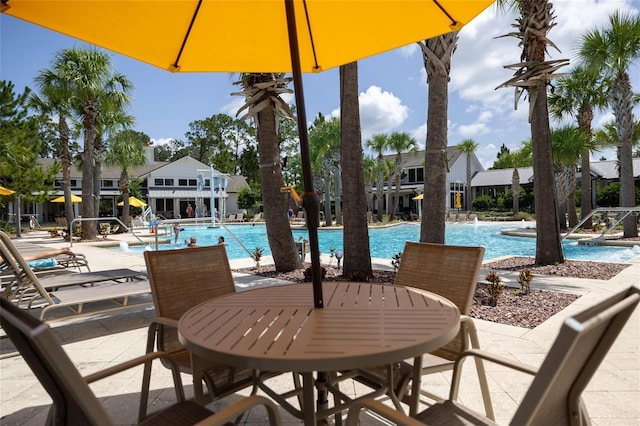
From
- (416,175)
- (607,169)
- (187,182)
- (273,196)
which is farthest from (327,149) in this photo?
(607,169)

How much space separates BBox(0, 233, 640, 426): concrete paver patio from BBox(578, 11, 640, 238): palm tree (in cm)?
1092

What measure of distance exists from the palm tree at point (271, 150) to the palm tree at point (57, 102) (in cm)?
1410

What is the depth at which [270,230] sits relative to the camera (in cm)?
757

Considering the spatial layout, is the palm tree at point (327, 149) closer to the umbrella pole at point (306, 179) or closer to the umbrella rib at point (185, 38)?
the umbrella rib at point (185, 38)

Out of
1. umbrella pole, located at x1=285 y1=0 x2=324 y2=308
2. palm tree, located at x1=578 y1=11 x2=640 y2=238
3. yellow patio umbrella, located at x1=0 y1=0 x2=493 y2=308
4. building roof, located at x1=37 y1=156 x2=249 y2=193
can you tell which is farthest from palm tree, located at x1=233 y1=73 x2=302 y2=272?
building roof, located at x1=37 y1=156 x2=249 y2=193

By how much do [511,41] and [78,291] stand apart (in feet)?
31.0

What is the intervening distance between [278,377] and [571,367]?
2480 mm

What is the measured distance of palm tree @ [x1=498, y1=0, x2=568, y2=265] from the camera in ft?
24.5

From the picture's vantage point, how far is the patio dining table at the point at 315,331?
4.38 feet

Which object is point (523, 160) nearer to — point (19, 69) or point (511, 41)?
point (511, 41)

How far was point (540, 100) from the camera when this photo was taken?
24.8ft

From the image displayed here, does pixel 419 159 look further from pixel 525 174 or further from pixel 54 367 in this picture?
pixel 54 367

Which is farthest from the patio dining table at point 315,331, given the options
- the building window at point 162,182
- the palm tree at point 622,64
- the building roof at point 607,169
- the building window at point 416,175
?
the building window at point 162,182

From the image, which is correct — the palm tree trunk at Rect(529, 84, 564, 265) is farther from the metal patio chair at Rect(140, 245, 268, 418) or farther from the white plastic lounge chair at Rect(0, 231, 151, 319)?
the white plastic lounge chair at Rect(0, 231, 151, 319)
